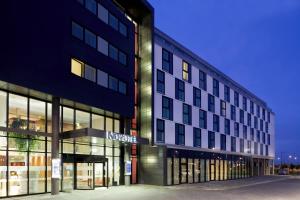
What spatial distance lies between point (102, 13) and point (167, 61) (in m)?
12.3

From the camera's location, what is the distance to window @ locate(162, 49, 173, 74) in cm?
4679

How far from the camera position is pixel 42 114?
31.2 m

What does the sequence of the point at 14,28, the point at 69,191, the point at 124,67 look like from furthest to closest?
the point at 124,67 < the point at 69,191 < the point at 14,28

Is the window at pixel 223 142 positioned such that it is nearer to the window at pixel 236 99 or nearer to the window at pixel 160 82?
the window at pixel 236 99

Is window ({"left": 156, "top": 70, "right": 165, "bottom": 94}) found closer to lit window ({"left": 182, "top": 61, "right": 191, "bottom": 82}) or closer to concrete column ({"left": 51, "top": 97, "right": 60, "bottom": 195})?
lit window ({"left": 182, "top": 61, "right": 191, "bottom": 82})

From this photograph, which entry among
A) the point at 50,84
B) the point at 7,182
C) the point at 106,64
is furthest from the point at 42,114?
the point at 106,64

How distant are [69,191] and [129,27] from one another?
677 inches

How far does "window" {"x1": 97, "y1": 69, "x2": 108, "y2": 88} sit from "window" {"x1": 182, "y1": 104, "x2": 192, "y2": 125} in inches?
624

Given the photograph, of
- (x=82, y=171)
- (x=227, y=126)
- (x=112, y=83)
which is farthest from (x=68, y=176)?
(x=227, y=126)

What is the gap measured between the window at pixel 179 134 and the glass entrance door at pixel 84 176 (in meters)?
14.4

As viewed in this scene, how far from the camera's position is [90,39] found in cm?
3506

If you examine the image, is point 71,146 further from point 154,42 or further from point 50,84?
point 154,42

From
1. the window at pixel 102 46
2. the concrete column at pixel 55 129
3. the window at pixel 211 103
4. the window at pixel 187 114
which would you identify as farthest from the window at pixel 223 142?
the concrete column at pixel 55 129

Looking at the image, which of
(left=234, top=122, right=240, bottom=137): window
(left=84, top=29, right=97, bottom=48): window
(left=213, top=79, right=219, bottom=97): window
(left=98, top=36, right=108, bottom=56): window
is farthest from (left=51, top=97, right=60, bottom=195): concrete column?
(left=234, top=122, right=240, bottom=137): window
